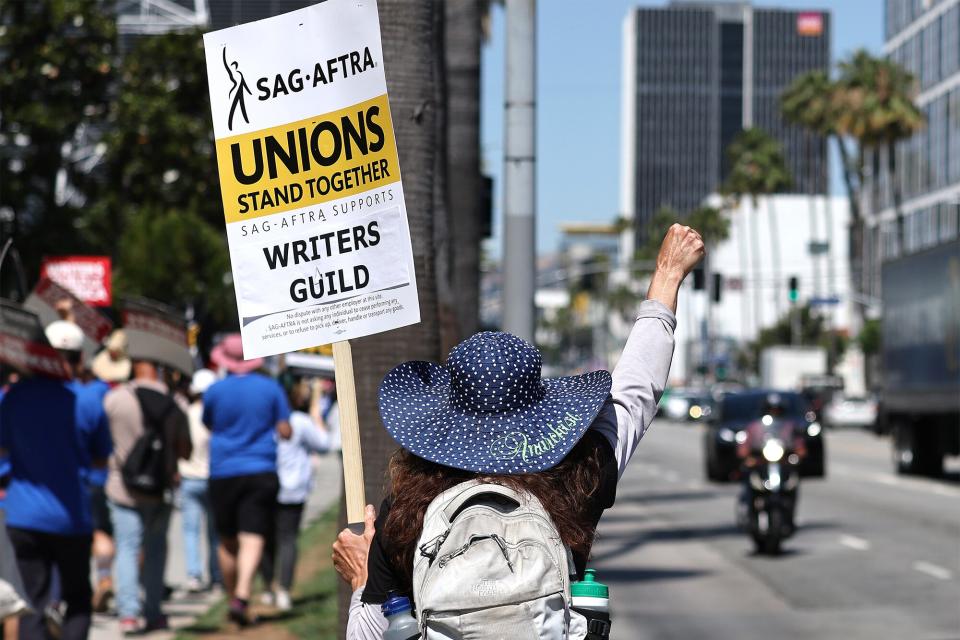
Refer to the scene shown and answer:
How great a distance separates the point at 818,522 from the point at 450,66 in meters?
10.1

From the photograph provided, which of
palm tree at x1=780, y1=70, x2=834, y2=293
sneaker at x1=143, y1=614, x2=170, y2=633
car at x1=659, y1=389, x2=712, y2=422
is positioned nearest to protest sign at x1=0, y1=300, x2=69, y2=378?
sneaker at x1=143, y1=614, x2=170, y2=633

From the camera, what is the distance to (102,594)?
11.8 m

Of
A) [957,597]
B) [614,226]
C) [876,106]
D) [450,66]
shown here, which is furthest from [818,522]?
[614,226]

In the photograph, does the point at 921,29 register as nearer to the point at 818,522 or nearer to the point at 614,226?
the point at 614,226

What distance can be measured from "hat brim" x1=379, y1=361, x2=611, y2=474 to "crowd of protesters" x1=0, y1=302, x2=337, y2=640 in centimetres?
317

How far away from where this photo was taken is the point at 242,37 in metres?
4.56

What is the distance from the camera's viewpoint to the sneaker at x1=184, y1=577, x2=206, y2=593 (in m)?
13.5

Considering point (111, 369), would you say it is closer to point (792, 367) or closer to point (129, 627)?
point (129, 627)

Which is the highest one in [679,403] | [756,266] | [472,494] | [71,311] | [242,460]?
[756,266]

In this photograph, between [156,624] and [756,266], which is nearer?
[156,624]

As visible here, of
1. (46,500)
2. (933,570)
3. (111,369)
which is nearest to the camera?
(46,500)

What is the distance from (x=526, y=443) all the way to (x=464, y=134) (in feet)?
33.5

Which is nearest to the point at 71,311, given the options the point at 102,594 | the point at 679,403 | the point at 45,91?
the point at 102,594

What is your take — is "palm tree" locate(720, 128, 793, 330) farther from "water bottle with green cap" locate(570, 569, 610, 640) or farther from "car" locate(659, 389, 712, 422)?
"water bottle with green cap" locate(570, 569, 610, 640)
